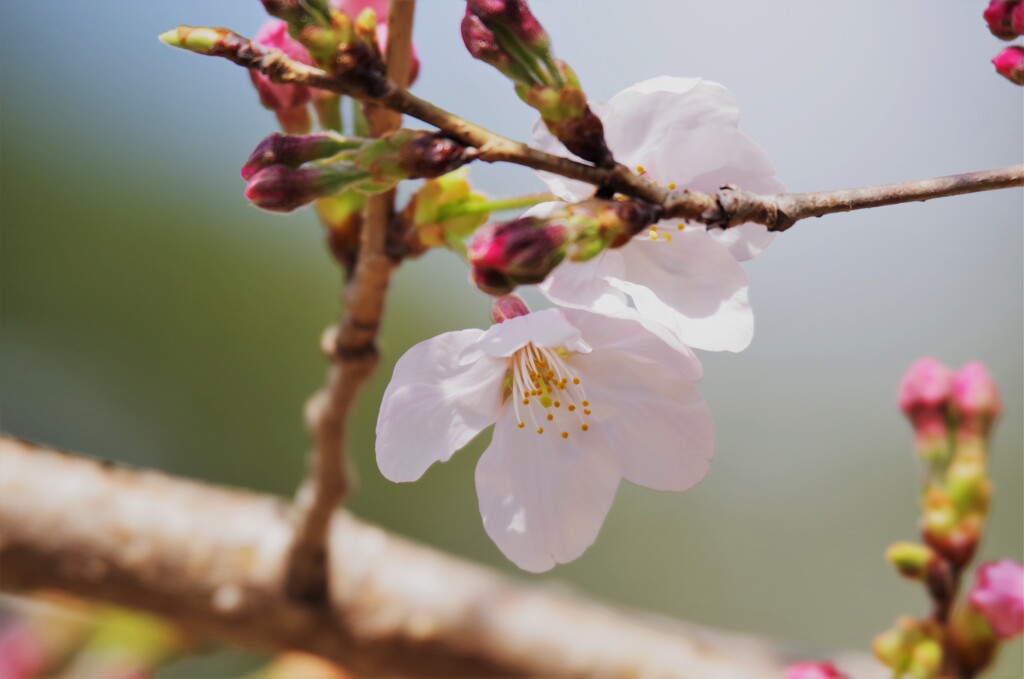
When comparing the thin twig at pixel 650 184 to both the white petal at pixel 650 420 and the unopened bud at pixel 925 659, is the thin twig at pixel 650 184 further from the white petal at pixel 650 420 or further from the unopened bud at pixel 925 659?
the unopened bud at pixel 925 659

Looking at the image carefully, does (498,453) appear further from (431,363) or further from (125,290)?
(125,290)

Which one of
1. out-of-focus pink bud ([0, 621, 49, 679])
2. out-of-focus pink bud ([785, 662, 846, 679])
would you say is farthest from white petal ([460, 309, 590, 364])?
out-of-focus pink bud ([0, 621, 49, 679])

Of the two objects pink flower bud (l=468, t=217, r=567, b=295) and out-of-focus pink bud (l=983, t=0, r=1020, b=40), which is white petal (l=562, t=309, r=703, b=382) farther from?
out-of-focus pink bud (l=983, t=0, r=1020, b=40)

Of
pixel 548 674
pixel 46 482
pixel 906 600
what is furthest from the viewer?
pixel 906 600

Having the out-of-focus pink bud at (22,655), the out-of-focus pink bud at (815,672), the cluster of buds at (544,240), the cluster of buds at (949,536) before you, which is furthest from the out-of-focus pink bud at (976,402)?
the out-of-focus pink bud at (22,655)

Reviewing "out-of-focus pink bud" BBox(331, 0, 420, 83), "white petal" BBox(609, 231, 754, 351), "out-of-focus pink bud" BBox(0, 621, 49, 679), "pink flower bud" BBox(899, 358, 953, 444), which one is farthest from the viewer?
"out-of-focus pink bud" BBox(0, 621, 49, 679)

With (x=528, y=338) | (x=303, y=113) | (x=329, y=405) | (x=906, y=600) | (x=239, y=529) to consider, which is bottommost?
(x=906, y=600)

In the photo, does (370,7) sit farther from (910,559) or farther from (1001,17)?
(910,559)

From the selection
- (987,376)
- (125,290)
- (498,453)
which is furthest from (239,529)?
(125,290)
